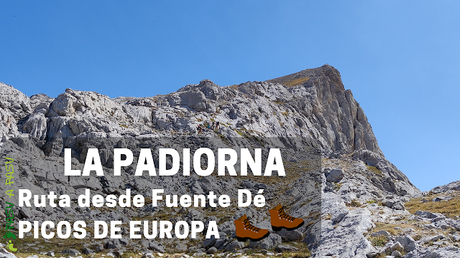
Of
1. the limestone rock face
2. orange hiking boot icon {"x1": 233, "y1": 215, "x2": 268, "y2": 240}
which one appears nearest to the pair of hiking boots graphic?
orange hiking boot icon {"x1": 233, "y1": 215, "x2": 268, "y2": 240}

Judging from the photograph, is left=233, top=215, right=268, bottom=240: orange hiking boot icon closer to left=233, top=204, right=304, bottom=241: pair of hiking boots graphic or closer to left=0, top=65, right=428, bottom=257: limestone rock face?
left=233, top=204, right=304, bottom=241: pair of hiking boots graphic

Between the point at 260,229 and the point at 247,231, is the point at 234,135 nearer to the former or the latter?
the point at 247,231

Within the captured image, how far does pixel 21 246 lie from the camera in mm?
22797

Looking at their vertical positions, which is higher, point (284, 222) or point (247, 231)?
point (284, 222)

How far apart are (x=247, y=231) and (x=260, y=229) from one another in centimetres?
98

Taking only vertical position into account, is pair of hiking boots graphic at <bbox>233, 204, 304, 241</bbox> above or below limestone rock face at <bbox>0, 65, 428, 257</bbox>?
below

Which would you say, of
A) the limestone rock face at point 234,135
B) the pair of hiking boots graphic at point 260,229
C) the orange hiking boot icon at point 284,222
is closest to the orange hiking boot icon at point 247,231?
the pair of hiking boots graphic at point 260,229

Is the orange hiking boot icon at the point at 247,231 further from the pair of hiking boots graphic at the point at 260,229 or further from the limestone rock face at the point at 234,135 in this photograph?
the limestone rock face at the point at 234,135

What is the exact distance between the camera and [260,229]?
77.2ft

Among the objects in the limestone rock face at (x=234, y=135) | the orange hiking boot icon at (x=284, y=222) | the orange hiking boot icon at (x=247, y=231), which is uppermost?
the limestone rock face at (x=234, y=135)

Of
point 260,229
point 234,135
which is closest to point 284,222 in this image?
point 260,229

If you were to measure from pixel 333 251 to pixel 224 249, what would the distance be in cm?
780

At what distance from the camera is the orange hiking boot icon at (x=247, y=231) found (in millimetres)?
22653

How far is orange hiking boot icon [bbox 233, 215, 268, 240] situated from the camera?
74.3 ft
